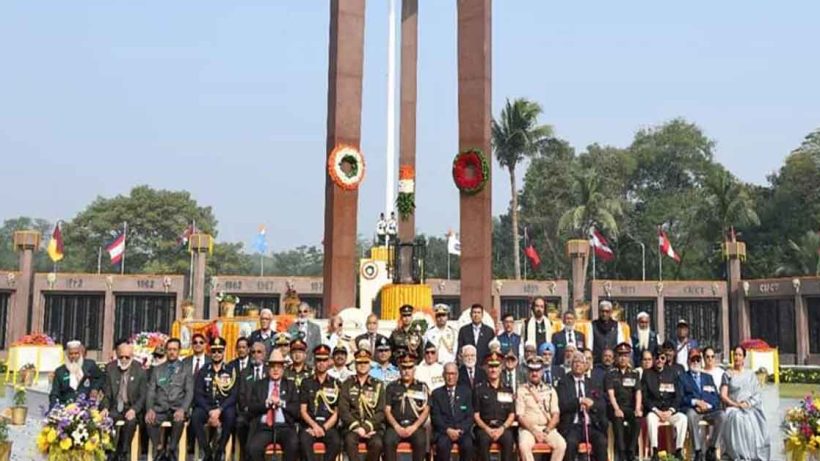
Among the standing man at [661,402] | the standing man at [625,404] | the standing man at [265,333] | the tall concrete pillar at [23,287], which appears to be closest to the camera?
the standing man at [625,404]

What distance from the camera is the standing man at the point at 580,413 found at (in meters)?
8.05

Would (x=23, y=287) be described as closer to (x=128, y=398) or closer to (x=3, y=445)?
(x=128, y=398)

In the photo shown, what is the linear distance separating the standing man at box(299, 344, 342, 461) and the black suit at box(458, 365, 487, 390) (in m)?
1.14

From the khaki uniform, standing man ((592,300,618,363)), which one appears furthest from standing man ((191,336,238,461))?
standing man ((592,300,618,363))

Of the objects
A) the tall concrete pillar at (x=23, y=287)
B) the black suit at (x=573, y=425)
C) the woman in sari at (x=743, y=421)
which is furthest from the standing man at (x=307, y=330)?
the tall concrete pillar at (x=23, y=287)

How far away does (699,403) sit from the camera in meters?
8.91

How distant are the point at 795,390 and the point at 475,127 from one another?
11890mm

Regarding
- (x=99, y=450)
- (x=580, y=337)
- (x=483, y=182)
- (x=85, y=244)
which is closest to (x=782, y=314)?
(x=483, y=182)

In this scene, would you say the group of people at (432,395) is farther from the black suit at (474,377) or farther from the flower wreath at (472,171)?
the flower wreath at (472,171)

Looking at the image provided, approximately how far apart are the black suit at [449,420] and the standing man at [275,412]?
3.90 ft

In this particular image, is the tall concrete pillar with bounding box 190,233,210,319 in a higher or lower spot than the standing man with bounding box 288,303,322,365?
higher

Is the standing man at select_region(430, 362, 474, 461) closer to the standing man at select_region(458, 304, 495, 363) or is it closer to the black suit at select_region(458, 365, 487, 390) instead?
the black suit at select_region(458, 365, 487, 390)

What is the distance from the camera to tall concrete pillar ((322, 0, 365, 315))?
14359 millimetres

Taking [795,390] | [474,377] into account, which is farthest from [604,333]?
[795,390]
